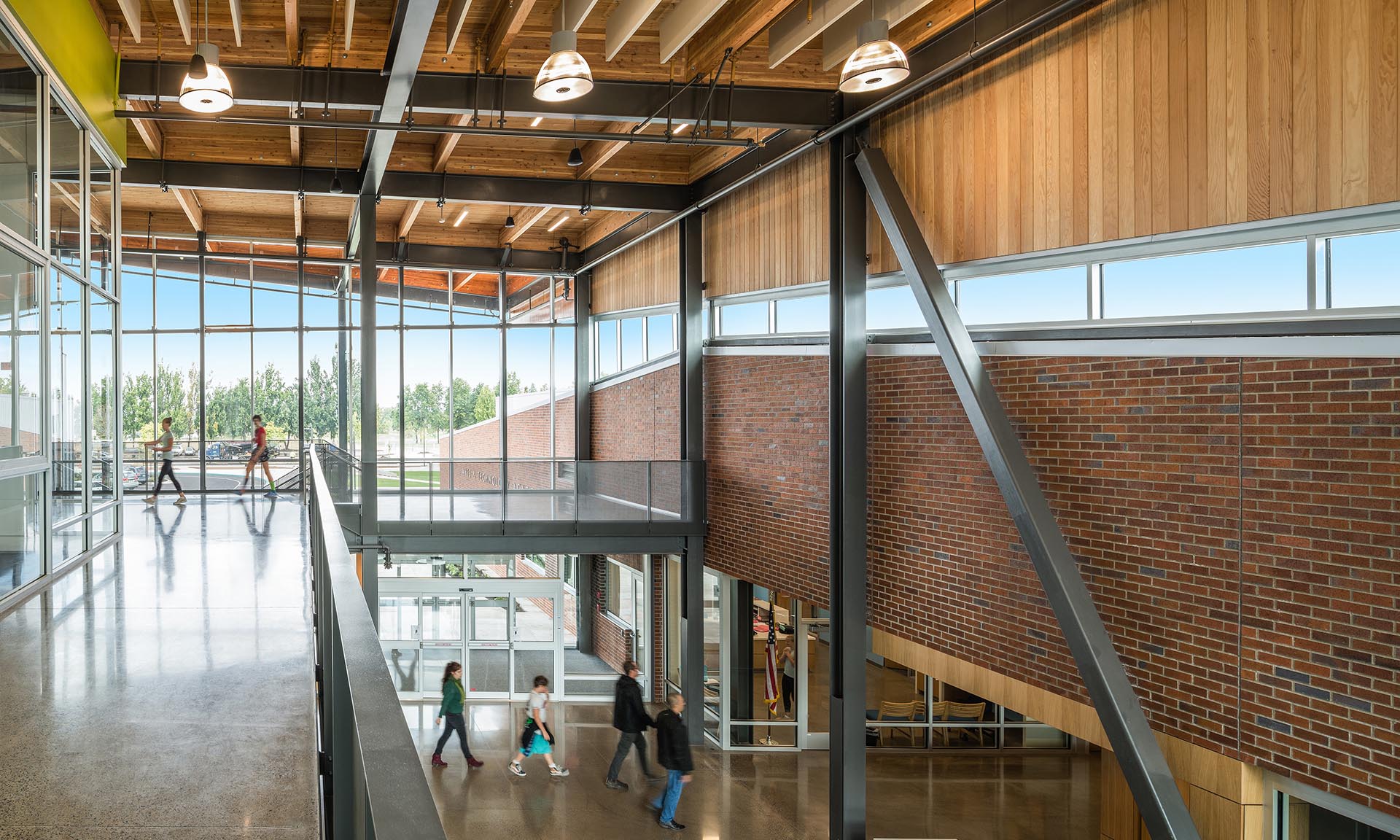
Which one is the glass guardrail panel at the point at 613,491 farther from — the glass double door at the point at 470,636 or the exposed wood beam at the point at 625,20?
the exposed wood beam at the point at 625,20

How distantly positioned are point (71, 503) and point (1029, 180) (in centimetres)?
817

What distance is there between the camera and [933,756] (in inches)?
543

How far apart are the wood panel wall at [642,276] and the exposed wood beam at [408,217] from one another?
12.3ft

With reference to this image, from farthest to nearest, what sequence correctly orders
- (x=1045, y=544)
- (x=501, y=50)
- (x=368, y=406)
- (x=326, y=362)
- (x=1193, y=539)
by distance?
(x=326, y=362) < (x=368, y=406) < (x=501, y=50) < (x=1045, y=544) < (x=1193, y=539)

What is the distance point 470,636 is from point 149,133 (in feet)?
29.6

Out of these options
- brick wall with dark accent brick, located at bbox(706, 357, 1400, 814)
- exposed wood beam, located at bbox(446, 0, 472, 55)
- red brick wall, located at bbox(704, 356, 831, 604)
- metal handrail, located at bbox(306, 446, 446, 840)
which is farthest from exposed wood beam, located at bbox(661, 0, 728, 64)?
metal handrail, located at bbox(306, 446, 446, 840)

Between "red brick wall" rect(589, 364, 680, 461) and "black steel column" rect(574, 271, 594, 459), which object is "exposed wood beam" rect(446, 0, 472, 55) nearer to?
"red brick wall" rect(589, 364, 680, 461)

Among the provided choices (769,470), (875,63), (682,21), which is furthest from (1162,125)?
(769,470)

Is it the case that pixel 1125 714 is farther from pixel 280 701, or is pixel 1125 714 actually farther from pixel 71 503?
pixel 71 503

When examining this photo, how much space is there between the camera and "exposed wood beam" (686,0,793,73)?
797 centimetres

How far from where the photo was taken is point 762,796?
Result: 11477mm

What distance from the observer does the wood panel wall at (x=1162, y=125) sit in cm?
547

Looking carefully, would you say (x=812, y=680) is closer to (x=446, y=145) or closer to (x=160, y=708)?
(x=446, y=145)

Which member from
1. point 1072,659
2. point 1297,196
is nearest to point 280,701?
point 1072,659
